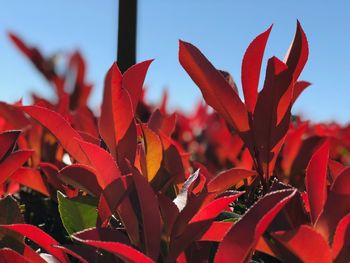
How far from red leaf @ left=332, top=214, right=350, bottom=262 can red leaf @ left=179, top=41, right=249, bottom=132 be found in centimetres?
36

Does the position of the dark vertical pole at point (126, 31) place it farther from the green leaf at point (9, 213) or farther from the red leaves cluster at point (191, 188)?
the green leaf at point (9, 213)

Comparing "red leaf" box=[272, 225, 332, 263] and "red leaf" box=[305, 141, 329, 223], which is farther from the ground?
"red leaf" box=[305, 141, 329, 223]

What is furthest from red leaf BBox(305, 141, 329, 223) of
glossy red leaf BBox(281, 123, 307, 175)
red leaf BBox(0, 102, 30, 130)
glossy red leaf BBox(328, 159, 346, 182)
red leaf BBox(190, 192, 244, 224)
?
red leaf BBox(0, 102, 30, 130)

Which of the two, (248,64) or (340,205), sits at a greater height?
(248,64)

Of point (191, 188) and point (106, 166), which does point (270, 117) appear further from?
point (106, 166)

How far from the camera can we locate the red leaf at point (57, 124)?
95cm

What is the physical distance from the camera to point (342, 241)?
751mm

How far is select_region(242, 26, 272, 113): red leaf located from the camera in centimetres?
101

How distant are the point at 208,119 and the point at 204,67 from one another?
1.82 metres

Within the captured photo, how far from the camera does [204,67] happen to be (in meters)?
1.01

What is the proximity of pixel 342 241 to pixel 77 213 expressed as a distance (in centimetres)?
40

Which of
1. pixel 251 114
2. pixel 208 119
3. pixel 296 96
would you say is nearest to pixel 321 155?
pixel 251 114

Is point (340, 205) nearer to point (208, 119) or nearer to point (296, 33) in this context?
point (296, 33)

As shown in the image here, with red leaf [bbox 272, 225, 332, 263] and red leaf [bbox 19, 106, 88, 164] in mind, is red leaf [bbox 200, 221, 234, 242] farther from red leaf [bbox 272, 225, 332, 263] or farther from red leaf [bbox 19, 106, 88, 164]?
red leaf [bbox 19, 106, 88, 164]
